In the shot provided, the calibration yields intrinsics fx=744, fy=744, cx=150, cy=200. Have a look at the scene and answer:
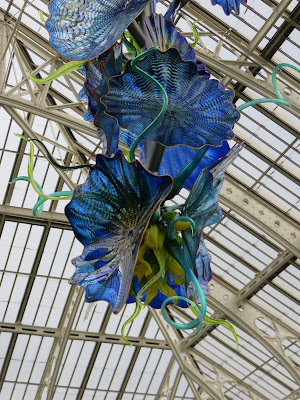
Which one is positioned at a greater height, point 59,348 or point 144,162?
point 59,348

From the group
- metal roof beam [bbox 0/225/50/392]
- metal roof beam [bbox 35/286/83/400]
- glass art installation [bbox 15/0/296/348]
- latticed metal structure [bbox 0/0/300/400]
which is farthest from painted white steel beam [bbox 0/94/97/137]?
glass art installation [bbox 15/0/296/348]

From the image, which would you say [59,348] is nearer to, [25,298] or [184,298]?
Answer: [25,298]

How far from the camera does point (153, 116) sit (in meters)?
4.11

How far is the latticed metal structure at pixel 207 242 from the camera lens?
15820 millimetres

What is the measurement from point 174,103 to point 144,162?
0.39 meters

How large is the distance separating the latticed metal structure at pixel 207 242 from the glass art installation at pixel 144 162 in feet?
34.3

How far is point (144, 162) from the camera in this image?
420cm

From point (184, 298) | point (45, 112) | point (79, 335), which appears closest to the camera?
point (184, 298)

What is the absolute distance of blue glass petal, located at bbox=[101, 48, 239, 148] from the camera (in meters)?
4.00

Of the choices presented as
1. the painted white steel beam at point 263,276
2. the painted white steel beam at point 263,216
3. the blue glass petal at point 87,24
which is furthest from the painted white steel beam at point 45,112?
the blue glass petal at point 87,24

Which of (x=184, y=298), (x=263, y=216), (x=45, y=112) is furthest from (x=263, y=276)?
(x=184, y=298)

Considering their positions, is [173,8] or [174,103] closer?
[174,103]

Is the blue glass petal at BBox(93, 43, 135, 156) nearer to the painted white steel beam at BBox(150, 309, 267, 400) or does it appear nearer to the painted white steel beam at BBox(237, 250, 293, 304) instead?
the painted white steel beam at BBox(237, 250, 293, 304)

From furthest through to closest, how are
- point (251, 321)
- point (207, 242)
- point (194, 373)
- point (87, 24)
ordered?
point (194, 373), point (207, 242), point (251, 321), point (87, 24)
